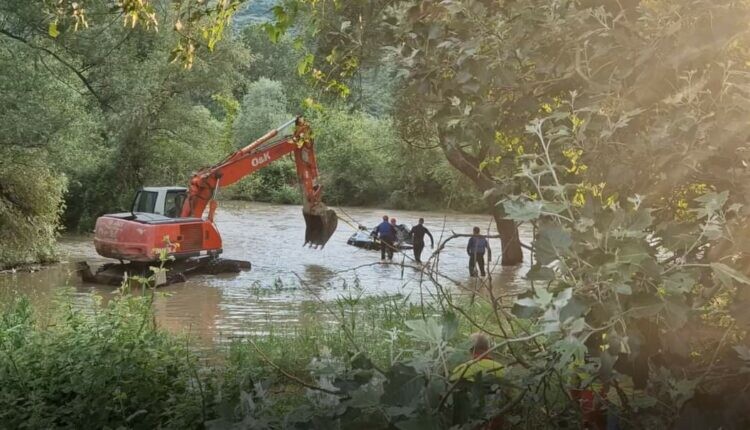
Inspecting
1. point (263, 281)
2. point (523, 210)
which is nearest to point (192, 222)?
point (263, 281)

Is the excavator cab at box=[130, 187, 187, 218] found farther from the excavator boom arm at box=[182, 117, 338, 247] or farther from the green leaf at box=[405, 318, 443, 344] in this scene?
the green leaf at box=[405, 318, 443, 344]

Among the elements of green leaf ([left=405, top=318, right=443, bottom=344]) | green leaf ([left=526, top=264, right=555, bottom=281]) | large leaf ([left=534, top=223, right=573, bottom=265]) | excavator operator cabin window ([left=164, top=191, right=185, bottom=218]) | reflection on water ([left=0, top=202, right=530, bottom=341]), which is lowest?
reflection on water ([left=0, top=202, right=530, bottom=341])

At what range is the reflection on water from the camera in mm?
14344

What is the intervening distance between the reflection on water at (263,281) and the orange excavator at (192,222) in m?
0.62

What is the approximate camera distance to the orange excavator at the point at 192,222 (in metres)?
19.8

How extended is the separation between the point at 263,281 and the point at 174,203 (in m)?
3.92

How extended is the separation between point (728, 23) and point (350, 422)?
132 centimetres

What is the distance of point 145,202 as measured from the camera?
22.8 m

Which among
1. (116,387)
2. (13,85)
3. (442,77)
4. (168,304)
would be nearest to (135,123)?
(13,85)

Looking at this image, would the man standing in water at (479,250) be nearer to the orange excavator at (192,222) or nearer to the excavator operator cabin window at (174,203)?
the orange excavator at (192,222)

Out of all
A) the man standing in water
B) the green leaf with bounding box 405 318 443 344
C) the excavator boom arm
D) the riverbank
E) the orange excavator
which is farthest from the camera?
the excavator boom arm

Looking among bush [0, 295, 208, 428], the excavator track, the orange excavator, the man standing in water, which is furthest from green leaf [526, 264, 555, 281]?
the orange excavator

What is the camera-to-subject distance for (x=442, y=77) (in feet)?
10.2

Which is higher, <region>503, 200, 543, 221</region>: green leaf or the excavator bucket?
<region>503, 200, 543, 221</region>: green leaf
